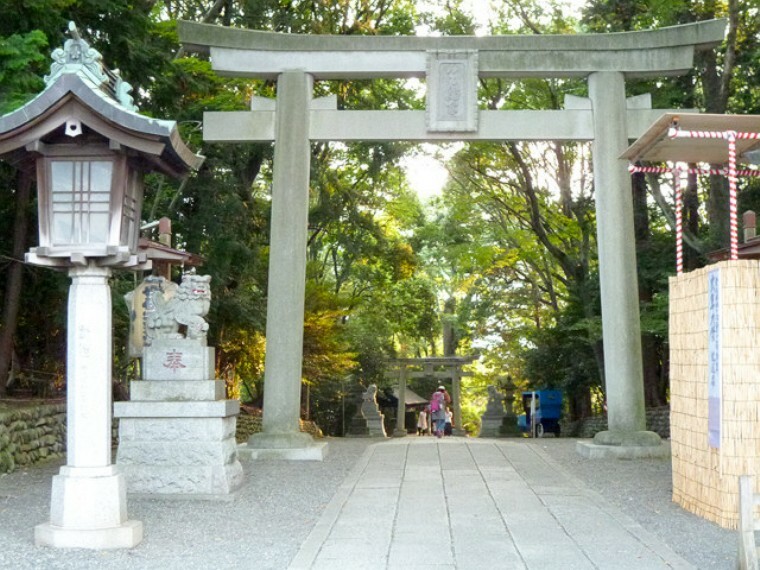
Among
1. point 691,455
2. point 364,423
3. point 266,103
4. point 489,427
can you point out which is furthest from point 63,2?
point 489,427

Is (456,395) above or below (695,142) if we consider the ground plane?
below

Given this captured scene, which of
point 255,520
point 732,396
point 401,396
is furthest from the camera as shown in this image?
point 401,396

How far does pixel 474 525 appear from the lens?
7086 mm

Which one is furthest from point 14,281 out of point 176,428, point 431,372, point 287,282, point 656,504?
point 431,372

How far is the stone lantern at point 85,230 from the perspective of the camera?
642 cm

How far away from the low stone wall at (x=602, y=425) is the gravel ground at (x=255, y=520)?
6235 mm

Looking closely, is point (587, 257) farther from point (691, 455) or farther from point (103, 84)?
point (103, 84)

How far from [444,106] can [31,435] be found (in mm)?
7355

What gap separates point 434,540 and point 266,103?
7.88 meters

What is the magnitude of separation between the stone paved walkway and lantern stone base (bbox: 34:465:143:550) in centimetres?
141

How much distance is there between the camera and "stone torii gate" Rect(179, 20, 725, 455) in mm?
12250

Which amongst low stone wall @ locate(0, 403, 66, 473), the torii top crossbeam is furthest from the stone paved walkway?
the torii top crossbeam

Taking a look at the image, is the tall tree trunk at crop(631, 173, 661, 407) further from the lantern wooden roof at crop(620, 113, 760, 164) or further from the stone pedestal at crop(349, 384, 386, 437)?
the lantern wooden roof at crop(620, 113, 760, 164)

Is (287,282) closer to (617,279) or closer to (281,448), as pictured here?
(281,448)
